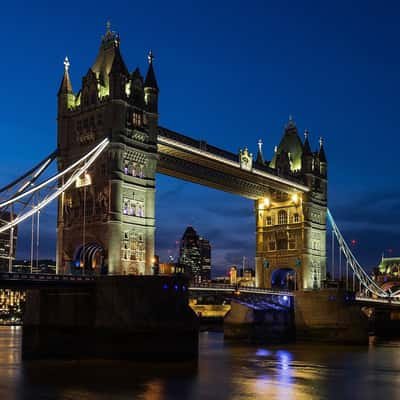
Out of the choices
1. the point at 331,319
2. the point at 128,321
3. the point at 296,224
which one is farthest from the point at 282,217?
the point at 128,321

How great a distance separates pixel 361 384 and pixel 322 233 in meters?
47.2

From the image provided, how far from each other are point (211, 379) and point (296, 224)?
45819 millimetres

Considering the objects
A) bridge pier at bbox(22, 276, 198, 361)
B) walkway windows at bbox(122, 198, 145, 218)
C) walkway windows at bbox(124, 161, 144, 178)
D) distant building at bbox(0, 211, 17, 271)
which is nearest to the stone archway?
walkway windows at bbox(122, 198, 145, 218)

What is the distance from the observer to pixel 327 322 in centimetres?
7700

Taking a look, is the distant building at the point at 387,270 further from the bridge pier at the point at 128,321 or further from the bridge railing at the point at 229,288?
the bridge pier at the point at 128,321

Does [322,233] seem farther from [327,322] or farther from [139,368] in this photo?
[139,368]

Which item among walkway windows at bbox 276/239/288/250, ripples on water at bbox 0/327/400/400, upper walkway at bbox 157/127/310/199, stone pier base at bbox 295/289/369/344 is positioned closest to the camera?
ripples on water at bbox 0/327/400/400

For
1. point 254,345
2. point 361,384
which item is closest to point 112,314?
point 361,384

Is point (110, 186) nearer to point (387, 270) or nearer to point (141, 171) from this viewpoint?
point (141, 171)

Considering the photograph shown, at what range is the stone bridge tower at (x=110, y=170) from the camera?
56250mm

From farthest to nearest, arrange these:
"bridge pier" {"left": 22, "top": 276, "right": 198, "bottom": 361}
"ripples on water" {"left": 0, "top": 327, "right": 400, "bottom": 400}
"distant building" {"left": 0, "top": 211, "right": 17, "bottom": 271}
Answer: "distant building" {"left": 0, "top": 211, "right": 17, "bottom": 271}, "bridge pier" {"left": 22, "top": 276, "right": 198, "bottom": 361}, "ripples on water" {"left": 0, "top": 327, "right": 400, "bottom": 400}

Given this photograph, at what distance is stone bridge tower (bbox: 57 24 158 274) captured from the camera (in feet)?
185

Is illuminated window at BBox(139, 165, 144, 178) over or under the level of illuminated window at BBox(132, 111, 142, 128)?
under

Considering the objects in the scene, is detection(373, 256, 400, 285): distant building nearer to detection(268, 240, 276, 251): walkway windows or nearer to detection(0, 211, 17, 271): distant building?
detection(268, 240, 276, 251): walkway windows
